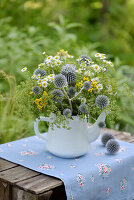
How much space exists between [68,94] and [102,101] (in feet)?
0.61

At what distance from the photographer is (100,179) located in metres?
1.52

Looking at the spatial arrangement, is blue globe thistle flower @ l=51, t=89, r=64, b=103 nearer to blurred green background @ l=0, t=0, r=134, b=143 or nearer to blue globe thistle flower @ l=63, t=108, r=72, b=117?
blue globe thistle flower @ l=63, t=108, r=72, b=117

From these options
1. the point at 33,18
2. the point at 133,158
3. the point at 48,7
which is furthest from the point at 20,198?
the point at 48,7

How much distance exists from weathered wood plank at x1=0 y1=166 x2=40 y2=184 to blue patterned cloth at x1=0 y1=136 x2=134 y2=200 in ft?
0.10

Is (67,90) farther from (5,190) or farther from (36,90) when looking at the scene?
(5,190)

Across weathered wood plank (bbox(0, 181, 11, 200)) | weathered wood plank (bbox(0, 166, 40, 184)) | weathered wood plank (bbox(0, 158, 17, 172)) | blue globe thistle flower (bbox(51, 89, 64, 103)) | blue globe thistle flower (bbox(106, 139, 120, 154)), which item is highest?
blue globe thistle flower (bbox(51, 89, 64, 103))

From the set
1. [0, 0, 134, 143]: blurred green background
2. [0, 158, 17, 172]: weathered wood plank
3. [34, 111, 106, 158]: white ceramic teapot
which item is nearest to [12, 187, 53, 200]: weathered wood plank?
[0, 158, 17, 172]: weathered wood plank

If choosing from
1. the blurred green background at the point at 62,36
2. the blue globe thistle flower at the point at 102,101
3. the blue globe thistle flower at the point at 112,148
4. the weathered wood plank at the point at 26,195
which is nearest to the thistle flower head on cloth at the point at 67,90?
the blue globe thistle flower at the point at 102,101

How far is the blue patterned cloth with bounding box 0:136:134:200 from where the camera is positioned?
1.44m

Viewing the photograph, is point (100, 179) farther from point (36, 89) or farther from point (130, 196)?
point (36, 89)

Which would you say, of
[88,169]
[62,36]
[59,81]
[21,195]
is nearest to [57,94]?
[59,81]

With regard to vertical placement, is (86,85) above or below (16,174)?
above

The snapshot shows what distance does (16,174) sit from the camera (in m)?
1.48

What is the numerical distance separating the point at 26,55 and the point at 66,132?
7.12ft
